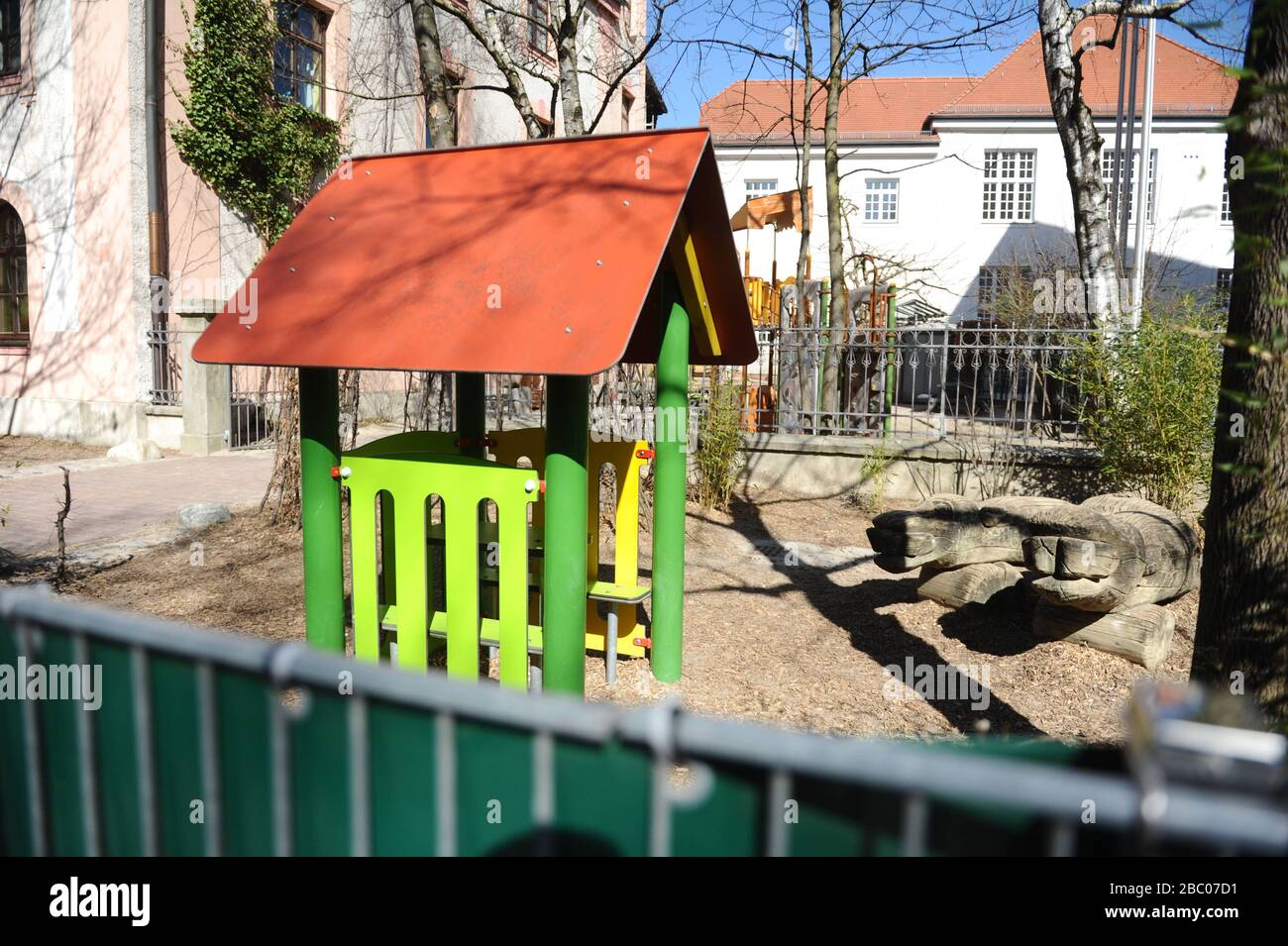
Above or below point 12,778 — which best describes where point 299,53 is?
above

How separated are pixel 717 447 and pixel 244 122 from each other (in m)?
9.11

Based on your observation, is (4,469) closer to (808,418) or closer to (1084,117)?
(808,418)

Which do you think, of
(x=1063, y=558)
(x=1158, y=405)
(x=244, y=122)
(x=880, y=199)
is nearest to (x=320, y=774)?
(x=1063, y=558)

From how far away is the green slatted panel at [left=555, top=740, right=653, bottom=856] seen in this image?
1160 mm

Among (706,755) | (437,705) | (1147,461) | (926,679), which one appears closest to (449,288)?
(437,705)

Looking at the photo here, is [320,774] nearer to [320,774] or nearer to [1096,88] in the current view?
[320,774]

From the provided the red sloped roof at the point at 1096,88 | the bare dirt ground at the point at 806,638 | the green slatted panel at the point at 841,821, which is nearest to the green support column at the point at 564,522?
the bare dirt ground at the point at 806,638

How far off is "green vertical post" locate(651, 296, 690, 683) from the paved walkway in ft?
16.0

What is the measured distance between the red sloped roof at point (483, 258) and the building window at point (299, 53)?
472 inches

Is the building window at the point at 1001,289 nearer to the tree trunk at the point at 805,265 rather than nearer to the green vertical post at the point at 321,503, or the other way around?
the tree trunk at the point at 805,265

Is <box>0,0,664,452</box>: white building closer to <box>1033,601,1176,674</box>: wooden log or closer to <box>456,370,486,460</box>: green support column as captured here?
<box>456,370,486,460</box>: green support column

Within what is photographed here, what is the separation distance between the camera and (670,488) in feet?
15.5

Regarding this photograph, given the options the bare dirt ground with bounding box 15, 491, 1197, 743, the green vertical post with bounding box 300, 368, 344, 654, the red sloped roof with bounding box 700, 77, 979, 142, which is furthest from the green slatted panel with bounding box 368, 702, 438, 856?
the red sloped roof with bounding box 700, 77, 979, 142

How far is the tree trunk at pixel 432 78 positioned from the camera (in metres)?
8.97
